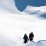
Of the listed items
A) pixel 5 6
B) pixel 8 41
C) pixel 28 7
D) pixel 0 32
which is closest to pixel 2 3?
pixel 5 6

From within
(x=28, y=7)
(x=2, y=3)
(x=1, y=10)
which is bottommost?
(x=1, y=10)

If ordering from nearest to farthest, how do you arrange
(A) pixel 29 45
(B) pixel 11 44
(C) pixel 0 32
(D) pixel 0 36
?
A: (A) pixel 29 45
(B) pixel 11 44
(D) pixel 0 36
(C) pixel 0 32

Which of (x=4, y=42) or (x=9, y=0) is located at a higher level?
(x=9, y=0)

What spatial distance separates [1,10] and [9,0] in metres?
4.75

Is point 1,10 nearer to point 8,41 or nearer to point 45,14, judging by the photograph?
point 45,14

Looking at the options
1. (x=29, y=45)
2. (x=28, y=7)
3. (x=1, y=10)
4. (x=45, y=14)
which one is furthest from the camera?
(x=28, y=7)

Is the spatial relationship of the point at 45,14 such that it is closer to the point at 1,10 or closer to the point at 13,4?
the point at 13,4

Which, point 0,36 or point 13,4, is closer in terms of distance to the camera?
point 0,36

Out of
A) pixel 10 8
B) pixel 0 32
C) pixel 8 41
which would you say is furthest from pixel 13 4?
pixel 8 41

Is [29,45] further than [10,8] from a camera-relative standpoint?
No

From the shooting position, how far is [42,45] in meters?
7.98

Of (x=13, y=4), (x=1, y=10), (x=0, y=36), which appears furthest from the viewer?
(x=13, y=4)

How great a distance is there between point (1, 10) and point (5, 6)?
238 centimetres

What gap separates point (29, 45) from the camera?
9367mm
